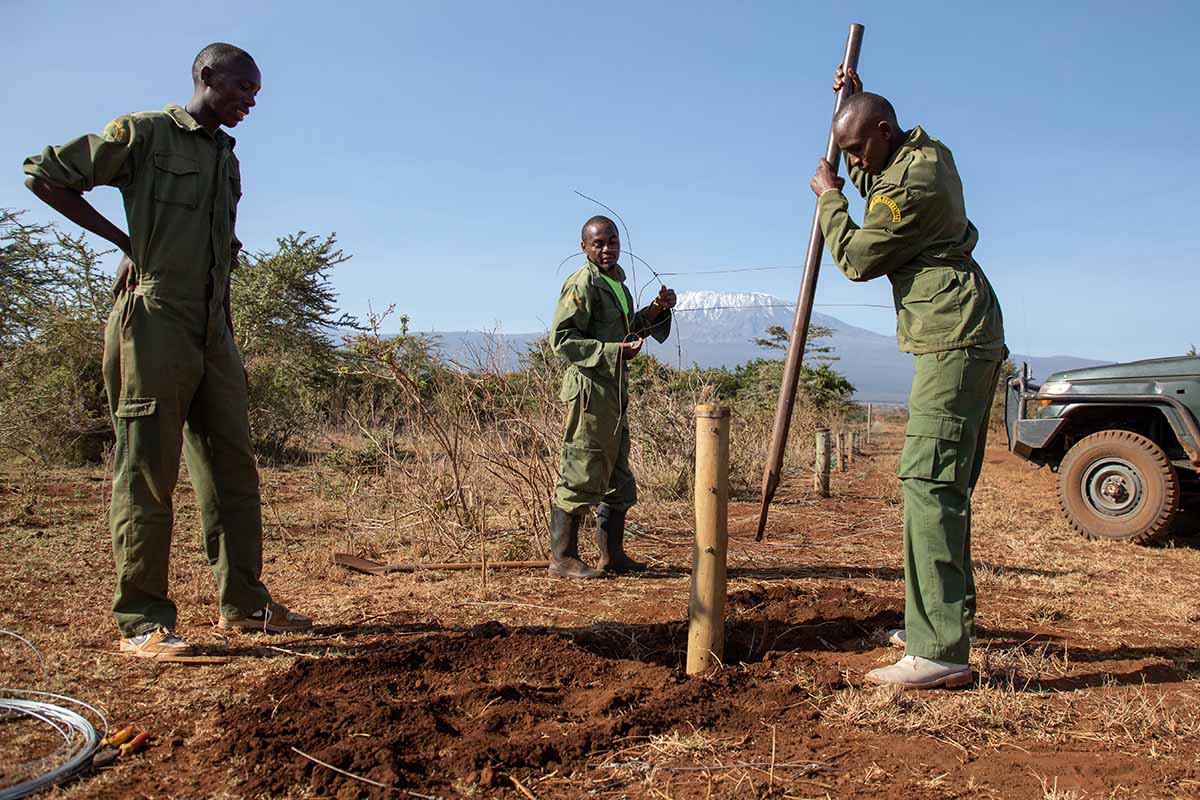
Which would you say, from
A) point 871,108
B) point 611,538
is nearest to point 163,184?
point 871,108

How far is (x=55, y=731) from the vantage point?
2.82 m

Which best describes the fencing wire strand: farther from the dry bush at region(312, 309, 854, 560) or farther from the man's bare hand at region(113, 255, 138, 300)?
the dry bush at region(312, 309, 854, 560)

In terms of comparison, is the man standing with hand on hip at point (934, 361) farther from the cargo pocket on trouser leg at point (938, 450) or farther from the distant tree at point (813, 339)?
the distant tree at point (813, 339)

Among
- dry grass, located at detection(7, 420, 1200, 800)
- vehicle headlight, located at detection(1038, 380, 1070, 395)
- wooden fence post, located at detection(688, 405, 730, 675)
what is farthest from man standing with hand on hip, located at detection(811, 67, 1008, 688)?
vehicle headlight, located at detection(1038, 380, 1070, 395)

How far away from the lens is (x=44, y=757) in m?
2.61

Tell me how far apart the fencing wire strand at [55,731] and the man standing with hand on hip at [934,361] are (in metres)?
2.58

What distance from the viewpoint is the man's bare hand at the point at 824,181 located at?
3.69 metres

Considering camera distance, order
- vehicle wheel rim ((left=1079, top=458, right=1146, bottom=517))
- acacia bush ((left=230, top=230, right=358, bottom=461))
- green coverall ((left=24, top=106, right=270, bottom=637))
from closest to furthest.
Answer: green coverall ((left=24, top=106, right=270, bottom=637))
vehicle wheel rim ((left=1079, top=458, right=1146, bottom=517))
acacia bush ((left=230, top=230, right=358, bottom=461))

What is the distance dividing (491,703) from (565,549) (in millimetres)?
2245

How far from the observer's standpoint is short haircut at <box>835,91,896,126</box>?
345cm

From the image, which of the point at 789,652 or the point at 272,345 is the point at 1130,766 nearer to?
the point at 789,652

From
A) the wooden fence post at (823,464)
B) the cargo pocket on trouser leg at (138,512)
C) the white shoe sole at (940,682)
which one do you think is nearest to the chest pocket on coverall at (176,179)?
the cargo pocket on trouser leg at (138,512)

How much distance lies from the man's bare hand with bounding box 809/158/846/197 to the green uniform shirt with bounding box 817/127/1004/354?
0.74ft

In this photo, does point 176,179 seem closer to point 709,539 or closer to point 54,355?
point 709,539
